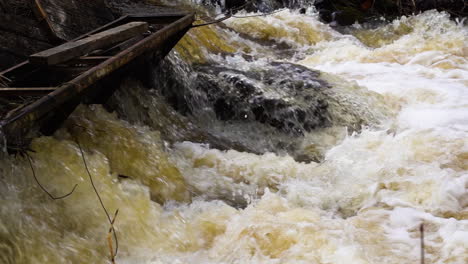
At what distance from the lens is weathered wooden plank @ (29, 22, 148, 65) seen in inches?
143

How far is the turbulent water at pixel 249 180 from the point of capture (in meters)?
3.44

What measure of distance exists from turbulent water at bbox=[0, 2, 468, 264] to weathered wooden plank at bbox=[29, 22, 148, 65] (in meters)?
0.65

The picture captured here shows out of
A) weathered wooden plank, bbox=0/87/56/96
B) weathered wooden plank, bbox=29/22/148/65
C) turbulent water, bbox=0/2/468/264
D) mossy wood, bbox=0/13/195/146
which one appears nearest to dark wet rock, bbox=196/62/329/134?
turbulent water, bbox=0/2/468/264

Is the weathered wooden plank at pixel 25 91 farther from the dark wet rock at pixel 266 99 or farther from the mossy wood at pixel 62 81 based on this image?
the dark wet rock at pixel 266 99

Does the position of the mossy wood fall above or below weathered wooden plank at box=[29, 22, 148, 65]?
below

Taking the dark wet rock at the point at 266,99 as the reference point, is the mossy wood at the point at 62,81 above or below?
above

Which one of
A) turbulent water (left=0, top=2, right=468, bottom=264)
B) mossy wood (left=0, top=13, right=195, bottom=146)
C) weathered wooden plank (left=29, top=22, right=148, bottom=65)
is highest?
weathered wooden plank (left=29, top=22, right=148, bottom=65)

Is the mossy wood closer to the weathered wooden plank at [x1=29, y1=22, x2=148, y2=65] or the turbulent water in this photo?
the weathered wooden plank at [x1=29, y1=22, x2=148, y2=65]

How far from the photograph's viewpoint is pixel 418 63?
8.51 meters

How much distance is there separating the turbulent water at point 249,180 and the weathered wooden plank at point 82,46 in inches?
25.6

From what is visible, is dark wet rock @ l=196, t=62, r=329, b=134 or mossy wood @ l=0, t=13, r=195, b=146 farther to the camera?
dark wet rock @ l=196, t=62, r=329, b=134

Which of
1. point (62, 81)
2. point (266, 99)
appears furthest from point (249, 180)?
point (62, 81)

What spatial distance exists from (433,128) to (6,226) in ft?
15.8

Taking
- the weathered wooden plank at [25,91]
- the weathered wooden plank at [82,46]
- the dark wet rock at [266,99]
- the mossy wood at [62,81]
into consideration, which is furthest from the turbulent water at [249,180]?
the weathered wooden plank at [82,46]
